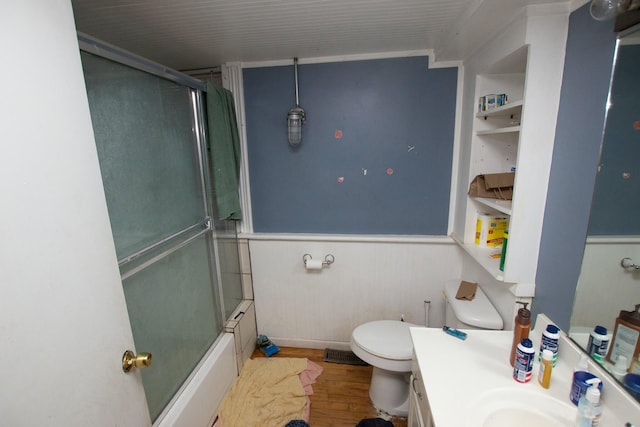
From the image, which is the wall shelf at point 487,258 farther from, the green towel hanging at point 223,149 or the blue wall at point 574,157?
the green towel hanging at point 223,149

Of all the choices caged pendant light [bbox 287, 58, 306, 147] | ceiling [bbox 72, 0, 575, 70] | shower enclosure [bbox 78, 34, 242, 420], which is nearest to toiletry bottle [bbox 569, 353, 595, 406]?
ceiling [bbox 72, 0, 575, 70]

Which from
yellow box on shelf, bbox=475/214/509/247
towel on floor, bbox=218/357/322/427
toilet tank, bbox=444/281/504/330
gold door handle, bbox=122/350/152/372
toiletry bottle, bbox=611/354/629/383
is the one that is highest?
yellow box on shelf, bbox=475/214/509/247

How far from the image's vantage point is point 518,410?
875 millimetres

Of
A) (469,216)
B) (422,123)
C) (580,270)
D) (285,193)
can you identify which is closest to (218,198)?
(285,193)

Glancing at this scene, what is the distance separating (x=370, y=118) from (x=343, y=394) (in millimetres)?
1826

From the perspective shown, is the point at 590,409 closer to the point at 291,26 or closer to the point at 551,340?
the point at 551,340

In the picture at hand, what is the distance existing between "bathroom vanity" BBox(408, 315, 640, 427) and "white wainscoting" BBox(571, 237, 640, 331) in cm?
13

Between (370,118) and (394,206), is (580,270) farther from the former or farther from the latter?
(370,118)

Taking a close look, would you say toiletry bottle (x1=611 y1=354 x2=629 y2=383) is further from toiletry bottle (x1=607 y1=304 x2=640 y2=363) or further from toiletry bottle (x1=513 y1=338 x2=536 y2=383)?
toiletry bottle (x1=513 y1=338 x2=536 y2=383)

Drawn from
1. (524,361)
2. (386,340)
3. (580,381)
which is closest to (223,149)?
(386,340)

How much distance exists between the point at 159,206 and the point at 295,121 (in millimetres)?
991

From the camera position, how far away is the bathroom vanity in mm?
810

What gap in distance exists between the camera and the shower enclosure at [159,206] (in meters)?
1.06

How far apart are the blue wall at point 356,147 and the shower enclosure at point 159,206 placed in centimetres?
46
